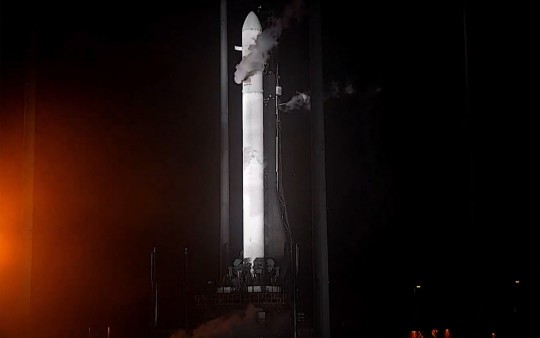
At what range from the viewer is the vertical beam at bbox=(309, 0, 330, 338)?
477 inches

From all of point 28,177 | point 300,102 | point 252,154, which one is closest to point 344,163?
point 300,102

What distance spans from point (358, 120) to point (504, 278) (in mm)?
4913

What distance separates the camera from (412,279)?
12.6 m

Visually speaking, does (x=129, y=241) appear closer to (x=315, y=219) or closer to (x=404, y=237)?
(x=315, y=219)

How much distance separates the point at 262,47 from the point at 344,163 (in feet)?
16.2

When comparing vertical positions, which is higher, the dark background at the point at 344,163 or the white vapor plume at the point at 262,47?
the white vapor plume at the point at 262,47

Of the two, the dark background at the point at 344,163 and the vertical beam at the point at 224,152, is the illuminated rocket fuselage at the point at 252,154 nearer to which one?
the vertical beam at the point at 224,152

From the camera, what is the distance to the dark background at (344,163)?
1175 cm

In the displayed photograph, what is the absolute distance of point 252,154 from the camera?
15430 mm

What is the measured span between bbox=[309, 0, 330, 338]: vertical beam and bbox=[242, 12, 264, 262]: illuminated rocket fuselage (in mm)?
2435

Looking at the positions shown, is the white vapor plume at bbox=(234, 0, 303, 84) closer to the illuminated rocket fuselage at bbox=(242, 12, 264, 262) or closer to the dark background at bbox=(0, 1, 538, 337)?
the illuminated rocket fuselage at bbox=(242, 12, 264, 262)

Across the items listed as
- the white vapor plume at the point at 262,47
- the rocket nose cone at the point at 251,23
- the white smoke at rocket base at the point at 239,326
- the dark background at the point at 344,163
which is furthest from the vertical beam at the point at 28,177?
the rocket nose cone at the point at 251,23

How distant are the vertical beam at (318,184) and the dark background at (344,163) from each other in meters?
0.18

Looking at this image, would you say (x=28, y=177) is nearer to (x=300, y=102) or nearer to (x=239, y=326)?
(x=239, y=326)
